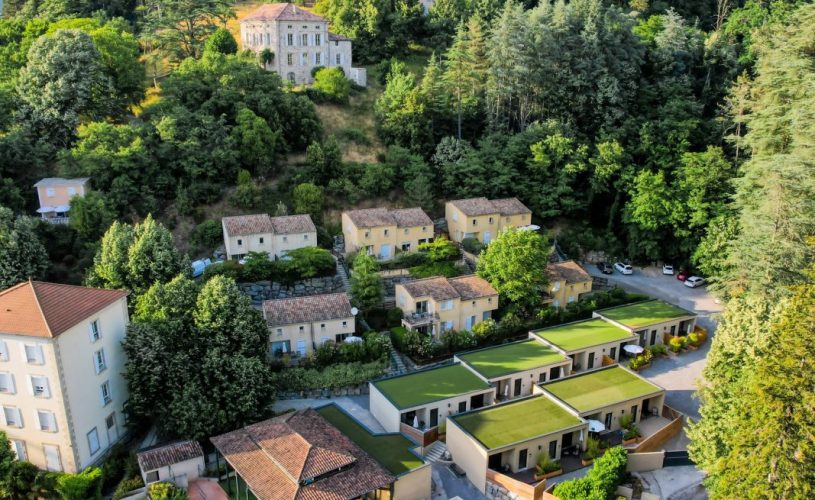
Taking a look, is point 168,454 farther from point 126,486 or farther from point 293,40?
point 293,40

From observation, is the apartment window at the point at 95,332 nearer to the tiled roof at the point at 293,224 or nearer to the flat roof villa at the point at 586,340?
the tiled roof at the point at 293,224

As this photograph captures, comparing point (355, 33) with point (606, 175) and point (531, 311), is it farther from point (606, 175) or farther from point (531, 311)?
point (531, 311)

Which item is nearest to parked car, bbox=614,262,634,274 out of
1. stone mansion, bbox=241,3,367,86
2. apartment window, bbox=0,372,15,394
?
Result: stone mansion, bbox=241,3,367,86

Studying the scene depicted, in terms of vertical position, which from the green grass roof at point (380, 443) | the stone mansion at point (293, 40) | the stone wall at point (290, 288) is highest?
the stone mansion at point (293, 40)

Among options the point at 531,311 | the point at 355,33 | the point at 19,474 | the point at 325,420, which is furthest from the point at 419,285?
the point at 355,33

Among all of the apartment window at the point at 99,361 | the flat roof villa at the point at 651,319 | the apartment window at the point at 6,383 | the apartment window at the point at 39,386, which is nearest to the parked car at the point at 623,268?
the flat roof villa at the point at 651,319

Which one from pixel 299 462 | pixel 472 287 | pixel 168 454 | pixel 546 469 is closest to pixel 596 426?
pixel 546 469
